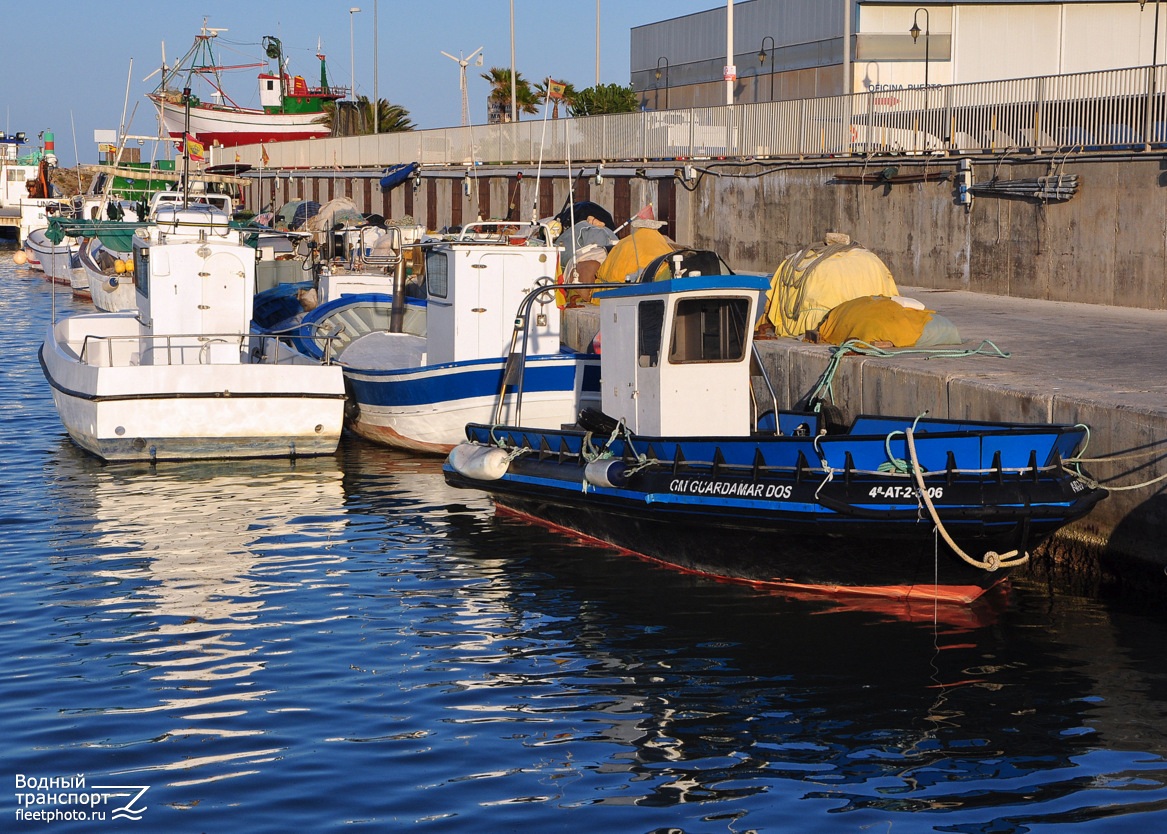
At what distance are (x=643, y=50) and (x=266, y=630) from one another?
53394 millimetres

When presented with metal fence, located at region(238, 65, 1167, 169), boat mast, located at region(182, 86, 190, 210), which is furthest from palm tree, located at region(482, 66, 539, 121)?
boat mast, located at region(182, 86, 190, 210)

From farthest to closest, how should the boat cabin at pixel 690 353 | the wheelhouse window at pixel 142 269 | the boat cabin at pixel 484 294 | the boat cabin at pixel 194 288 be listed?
the wheelhouse window at pixel 142 269
the boat cabin at pixel 194 288
the boat cabin at pixel 484 294
the boat cabin at pixel 690 353

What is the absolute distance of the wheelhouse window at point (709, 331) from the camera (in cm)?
1272

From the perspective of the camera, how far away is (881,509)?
10.4 metres

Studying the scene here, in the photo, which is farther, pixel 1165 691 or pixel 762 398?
pixel 762 398

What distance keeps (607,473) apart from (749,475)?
1.57m

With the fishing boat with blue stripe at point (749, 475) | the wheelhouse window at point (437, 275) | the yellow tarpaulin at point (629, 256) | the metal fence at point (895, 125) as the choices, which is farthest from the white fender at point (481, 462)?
the yellow tarpaulin at point (629, 256)

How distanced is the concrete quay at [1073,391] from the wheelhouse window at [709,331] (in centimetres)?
188

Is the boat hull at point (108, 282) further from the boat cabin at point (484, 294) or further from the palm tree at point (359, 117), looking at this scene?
the palm tree at point (359, 117)

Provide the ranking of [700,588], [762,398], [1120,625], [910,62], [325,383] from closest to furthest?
[1120,625] → [700,588] → [762,398] → [325,383] → [910,62]

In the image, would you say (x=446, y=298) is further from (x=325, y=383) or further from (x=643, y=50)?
(x=643, y=50)

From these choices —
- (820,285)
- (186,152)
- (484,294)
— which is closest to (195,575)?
(484,294)

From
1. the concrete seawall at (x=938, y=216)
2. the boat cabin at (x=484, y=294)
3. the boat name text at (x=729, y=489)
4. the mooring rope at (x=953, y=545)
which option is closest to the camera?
the mooring rope at (x=953, y=545)

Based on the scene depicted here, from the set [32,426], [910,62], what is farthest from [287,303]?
[910,62]
